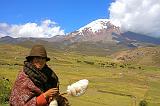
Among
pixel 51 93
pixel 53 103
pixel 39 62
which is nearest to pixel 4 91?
pixel 39 62

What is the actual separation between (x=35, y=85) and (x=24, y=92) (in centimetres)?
25

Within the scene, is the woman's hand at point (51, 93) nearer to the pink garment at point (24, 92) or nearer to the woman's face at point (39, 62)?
the pink garment at point (24, 92)

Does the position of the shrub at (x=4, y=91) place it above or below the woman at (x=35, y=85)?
below

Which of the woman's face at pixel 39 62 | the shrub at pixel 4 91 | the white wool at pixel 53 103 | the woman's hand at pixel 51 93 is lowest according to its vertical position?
the shrub at pixel 4 91

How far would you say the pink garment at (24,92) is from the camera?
7289mm

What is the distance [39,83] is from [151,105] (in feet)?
212

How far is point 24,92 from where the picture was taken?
7.34m

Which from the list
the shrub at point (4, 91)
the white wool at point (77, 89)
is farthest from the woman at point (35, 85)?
the shrub at point (4, 91)

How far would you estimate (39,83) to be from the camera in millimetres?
7484

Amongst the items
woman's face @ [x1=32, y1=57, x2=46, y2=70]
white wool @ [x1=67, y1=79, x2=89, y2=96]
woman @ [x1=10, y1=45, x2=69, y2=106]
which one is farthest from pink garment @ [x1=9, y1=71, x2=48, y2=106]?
white wool @ [x1=67, y1=79, x2=89, y2=96]

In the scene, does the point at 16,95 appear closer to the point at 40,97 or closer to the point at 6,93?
the point at 40,97

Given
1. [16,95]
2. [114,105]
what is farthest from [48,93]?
[114,105]

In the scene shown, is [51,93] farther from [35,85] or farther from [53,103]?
[35,85]

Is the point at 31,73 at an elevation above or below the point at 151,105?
above
